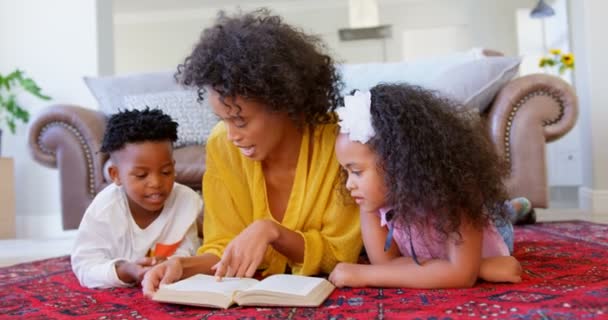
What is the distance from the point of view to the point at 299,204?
1.37m

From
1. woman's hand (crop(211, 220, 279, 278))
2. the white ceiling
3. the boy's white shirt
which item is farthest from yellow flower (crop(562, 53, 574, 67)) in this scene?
woman's hand (crop(211, 220, 279, 278))

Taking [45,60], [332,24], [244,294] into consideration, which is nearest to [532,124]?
[244,294]

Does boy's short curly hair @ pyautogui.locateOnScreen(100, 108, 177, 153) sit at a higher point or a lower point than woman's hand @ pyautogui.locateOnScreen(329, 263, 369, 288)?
higher

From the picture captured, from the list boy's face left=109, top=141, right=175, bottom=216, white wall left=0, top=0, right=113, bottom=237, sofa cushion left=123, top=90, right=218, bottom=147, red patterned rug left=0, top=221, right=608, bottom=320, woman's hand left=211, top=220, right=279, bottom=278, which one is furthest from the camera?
white wall left=0, top=0, right=113, bottom=237

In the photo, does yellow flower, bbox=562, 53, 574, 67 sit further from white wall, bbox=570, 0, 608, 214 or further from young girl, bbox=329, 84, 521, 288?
young girl, bbox=329, 84, 521, 288

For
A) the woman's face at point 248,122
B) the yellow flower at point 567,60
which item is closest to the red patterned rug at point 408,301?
the woman's face at point 248,122

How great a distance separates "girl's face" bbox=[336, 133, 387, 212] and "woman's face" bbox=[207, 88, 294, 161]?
0.21m

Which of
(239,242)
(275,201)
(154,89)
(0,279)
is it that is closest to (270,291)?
(239,242)

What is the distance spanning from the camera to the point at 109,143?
5.13 feet

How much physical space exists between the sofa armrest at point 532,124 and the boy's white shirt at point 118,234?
1572 mm

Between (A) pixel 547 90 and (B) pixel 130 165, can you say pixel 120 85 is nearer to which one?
(B) pixel 130 165

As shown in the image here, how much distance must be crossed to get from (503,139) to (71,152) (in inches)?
83.4

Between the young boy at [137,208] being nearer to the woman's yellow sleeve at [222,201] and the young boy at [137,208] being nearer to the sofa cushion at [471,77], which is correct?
the woman's yellow sleeve at [222,201]

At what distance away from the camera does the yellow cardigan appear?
136cm
